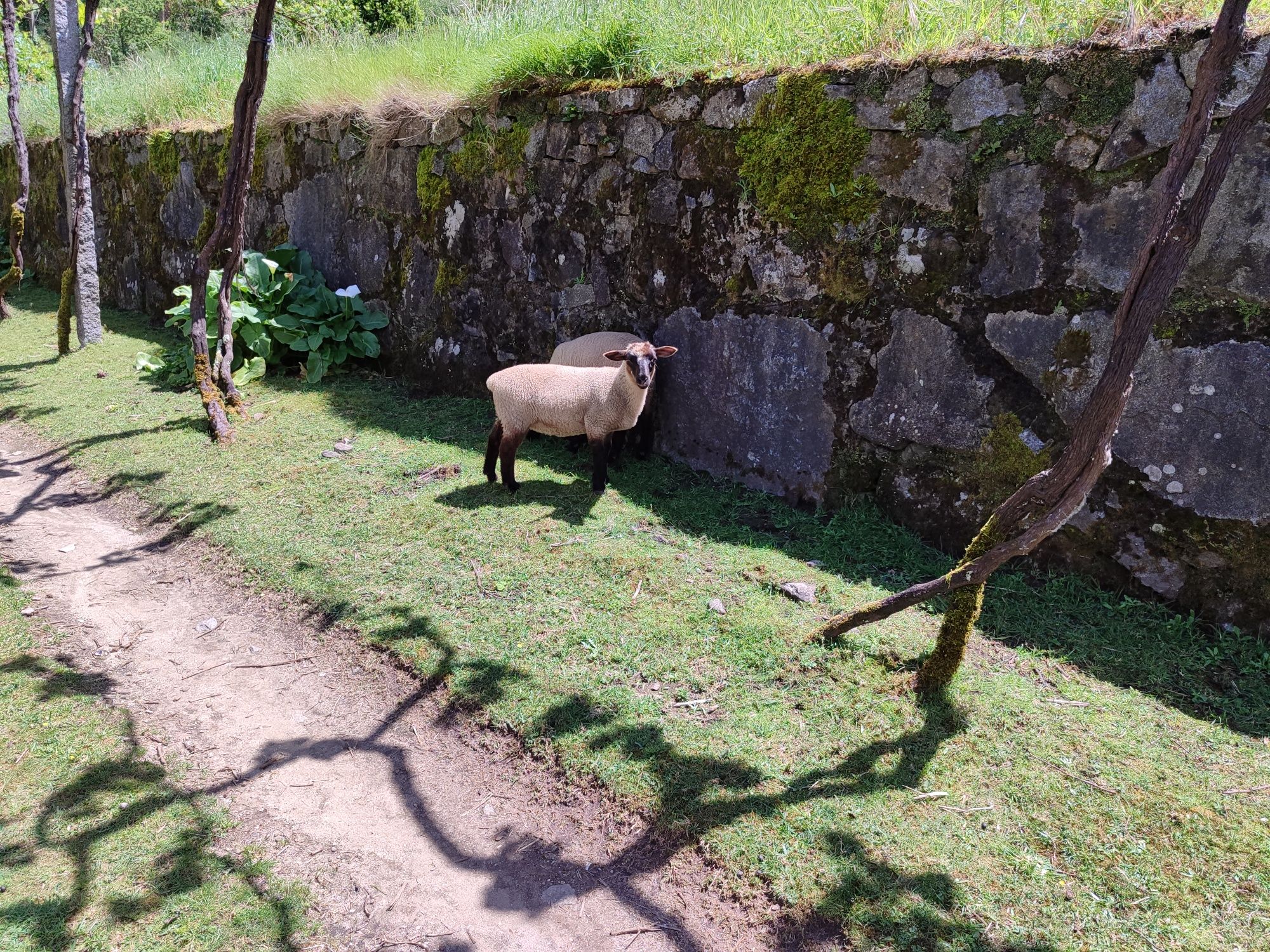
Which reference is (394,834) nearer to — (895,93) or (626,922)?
(626,922)

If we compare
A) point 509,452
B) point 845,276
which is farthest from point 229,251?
point 845,276

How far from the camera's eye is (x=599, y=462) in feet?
17.2

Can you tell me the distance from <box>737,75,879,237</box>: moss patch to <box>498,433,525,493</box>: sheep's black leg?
82.4 inches

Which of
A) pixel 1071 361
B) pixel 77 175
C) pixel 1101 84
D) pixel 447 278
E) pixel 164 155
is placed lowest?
pixel 447 278

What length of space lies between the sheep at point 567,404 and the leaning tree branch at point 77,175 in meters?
6.30

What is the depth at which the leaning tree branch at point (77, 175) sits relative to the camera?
8.23 m

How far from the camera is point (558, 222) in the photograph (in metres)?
6.37

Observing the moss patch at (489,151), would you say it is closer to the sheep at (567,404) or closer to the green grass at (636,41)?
the green grass at (636,41)

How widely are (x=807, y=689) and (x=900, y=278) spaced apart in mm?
2407

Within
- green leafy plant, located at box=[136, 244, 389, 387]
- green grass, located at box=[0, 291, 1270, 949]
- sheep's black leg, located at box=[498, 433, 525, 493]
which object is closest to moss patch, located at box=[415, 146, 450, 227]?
green leafy plant, located at box=[136, 244, 389, 387]

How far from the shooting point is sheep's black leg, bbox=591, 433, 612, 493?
17.1 ft

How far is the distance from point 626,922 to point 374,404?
5.40 m

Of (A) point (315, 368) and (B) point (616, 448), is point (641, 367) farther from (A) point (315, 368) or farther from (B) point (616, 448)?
(A) point (315, 368)

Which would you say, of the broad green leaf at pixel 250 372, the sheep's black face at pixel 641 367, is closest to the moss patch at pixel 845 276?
the sheep's black face at pixel 641 367
